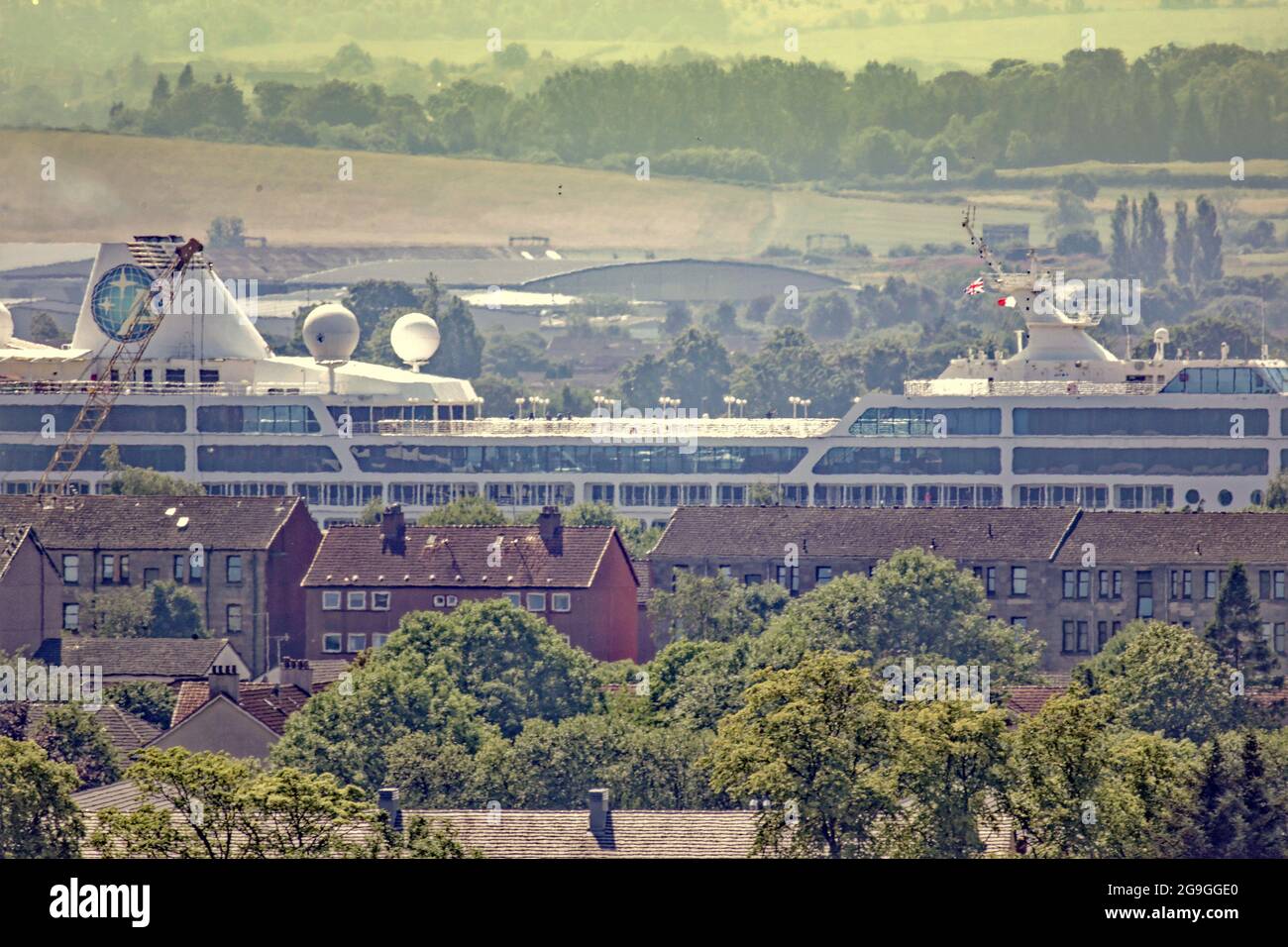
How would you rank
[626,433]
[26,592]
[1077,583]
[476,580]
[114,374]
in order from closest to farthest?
[26,592]
[476,580]
[1077,583]
[626,433]
[114,374]

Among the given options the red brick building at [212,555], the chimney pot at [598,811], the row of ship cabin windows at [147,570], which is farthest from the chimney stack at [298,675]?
the row of ship cabin windows at [147,570]

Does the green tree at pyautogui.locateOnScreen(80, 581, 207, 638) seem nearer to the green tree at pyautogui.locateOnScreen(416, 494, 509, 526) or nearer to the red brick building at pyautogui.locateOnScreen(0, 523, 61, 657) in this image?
the red brick building at pyautogui.locateOnScreen(0, 523, 61, 657)

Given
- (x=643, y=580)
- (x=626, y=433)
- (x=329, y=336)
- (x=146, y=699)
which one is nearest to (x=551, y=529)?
(x=643, y=580)

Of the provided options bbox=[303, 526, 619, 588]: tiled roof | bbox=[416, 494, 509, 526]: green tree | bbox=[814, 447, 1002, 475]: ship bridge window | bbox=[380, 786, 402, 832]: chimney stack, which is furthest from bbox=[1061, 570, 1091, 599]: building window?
bbox=[380, 786, 402, 832]: chimney stack

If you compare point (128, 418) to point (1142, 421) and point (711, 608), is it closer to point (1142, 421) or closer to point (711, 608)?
point (1142, 421)

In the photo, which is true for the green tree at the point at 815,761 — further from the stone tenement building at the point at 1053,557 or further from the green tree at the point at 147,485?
the green tree at the point at 147,485
